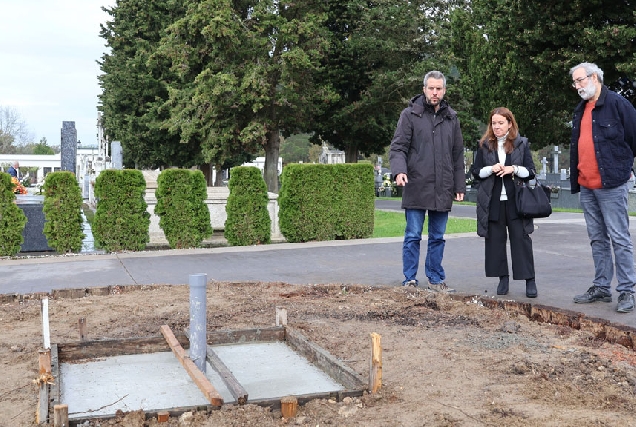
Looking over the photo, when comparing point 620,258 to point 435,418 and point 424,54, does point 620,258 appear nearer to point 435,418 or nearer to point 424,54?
point 435,418

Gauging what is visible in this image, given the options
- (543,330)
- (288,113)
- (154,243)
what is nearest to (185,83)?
(288,113)

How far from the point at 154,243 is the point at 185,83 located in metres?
23.6

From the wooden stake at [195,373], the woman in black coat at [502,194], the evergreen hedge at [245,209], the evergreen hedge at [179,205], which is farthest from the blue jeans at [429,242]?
the evergreen hedge at [179,205]

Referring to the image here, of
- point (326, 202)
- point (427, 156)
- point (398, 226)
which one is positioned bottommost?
point (398, 226)

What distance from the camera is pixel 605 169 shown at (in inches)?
231

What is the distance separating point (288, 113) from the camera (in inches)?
1334

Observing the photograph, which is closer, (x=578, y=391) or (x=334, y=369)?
(x=578, y=391)

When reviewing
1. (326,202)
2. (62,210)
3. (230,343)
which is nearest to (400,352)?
(230,343)

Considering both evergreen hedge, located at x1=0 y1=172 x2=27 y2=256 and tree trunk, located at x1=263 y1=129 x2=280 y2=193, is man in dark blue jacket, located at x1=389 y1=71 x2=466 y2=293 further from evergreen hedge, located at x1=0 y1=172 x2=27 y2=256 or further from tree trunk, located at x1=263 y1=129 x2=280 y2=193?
tree trunk, located at x1=263 y1=129 x2=280 y2=193

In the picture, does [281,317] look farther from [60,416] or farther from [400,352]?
[60,416]

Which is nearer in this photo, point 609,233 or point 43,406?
point 43,406

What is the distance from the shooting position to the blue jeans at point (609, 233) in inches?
230

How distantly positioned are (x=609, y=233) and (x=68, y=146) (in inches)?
679

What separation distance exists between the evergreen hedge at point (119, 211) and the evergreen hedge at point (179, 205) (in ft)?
1.17
